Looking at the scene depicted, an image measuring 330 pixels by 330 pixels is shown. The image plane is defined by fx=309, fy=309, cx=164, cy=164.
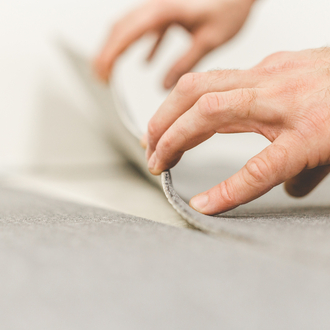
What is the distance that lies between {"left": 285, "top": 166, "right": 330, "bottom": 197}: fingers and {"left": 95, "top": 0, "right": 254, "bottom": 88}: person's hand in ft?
1.94

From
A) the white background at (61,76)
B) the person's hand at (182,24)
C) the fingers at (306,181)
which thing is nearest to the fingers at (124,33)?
the person's hand at (182,24)

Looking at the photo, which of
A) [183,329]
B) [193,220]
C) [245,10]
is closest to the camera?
[183,329]

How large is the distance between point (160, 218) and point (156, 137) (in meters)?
0.12

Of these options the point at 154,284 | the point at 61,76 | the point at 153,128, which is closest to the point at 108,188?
the point at 153,128

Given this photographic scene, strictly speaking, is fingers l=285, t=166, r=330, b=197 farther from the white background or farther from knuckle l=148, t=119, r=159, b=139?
the white background

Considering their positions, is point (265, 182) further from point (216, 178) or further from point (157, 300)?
point (216, 178)

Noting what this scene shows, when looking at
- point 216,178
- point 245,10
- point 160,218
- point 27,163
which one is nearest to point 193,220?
point 160,218

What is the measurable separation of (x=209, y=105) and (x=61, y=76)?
101 centimetres

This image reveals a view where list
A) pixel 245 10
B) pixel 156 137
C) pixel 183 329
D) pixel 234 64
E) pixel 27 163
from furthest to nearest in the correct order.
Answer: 1. pixel 234 64
2. pixel 27 163
3. pixel 245 10
4. pixel 156 137
5. pixel 183 329

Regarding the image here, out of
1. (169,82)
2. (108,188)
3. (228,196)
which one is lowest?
(108,188)

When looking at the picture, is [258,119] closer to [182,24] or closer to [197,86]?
[197,86]

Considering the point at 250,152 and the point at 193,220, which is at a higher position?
the point at 193,220

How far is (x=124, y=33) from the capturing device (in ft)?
2.79

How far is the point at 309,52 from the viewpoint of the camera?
0.43 metres
